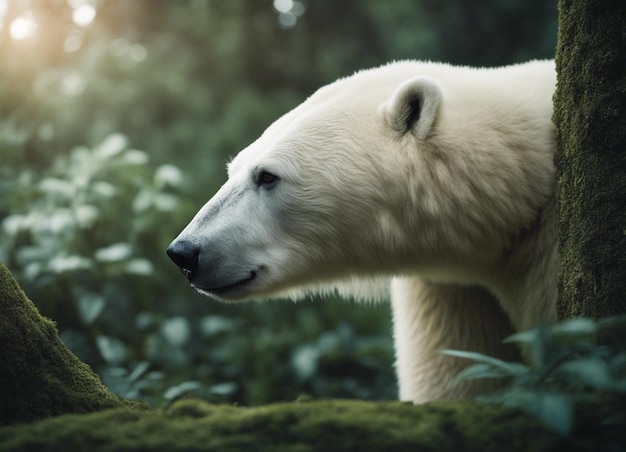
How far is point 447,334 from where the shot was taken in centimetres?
275

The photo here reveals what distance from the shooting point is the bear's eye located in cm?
245

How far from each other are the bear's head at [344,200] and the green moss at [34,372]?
0.66 m

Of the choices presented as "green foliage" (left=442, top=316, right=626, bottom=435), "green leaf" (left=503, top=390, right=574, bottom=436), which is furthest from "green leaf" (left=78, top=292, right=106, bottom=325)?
"green leaf" (left=503, top=390, right=574, bottom=436)

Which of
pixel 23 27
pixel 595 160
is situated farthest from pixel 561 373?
pixel 23 27

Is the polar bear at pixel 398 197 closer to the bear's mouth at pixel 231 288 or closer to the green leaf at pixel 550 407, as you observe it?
the bear's mouth at pixel 231 288

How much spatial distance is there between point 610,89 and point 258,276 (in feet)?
4.23

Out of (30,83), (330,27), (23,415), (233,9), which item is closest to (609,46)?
(23,415)

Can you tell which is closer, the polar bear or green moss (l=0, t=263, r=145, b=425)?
green moss (l=0, t=263, r=145, b=425)

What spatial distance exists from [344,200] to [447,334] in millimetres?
748

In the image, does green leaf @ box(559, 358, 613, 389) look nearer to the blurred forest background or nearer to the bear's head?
the bear's head

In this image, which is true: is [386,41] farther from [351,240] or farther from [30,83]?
[351,240]

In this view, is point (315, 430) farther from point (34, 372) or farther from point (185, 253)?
point (185, 253)

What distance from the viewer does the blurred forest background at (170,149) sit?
4148 millimetres

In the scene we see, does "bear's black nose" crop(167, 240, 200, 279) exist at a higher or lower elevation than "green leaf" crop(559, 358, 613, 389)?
higher
